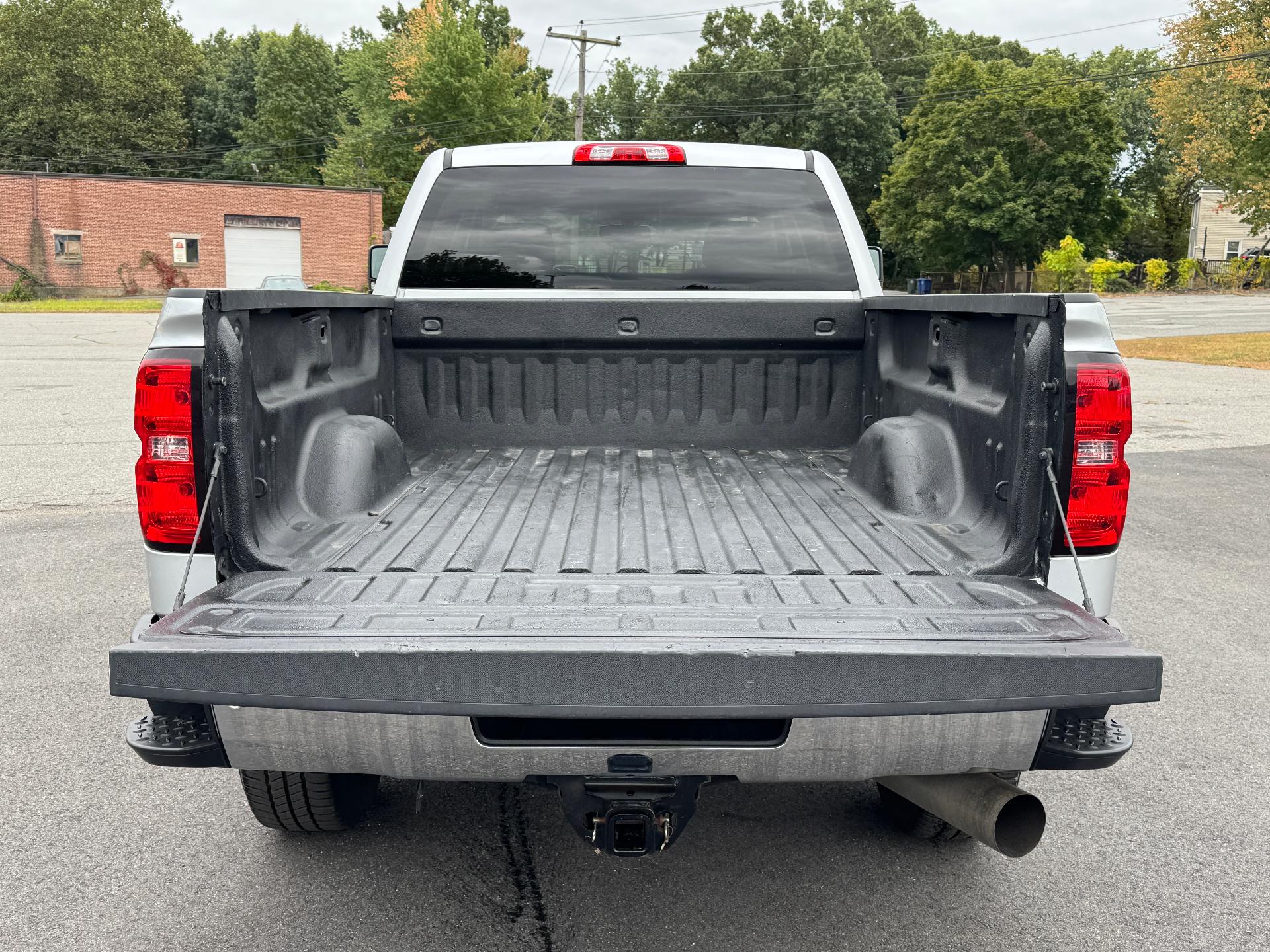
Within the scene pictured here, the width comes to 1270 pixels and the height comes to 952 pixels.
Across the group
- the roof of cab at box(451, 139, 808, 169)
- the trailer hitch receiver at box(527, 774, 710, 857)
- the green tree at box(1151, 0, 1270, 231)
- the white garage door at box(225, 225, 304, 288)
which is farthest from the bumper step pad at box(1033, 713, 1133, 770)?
the white garage door at box(225, 225, 304, 288)

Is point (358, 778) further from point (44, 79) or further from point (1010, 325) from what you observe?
point (44, 79)

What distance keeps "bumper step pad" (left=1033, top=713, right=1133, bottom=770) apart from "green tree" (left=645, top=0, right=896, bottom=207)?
210ft

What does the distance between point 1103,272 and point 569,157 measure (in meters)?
48.6

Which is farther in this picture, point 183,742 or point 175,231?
point 175,231

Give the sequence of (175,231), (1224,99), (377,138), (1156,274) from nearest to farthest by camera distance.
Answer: (1224,99) → (175,231) → (1156,274) → (377,138)

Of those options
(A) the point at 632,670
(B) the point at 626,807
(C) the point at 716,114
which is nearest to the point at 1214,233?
(C) the point at 716,114

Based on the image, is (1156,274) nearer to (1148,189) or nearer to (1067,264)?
(1067,264)

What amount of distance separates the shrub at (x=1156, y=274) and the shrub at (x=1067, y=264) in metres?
2.70

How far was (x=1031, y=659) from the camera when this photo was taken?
2193mm

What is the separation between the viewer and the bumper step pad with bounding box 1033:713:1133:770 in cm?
236

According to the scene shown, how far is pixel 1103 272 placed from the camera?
4803 cm

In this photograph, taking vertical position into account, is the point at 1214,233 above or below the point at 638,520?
above

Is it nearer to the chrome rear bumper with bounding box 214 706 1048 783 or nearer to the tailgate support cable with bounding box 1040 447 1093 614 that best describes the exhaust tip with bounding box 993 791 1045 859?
the chrome rear bumper with bounding box 214 706 1048 783

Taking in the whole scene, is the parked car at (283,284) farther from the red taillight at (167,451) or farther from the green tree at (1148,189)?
the green tree at (1148,189)
